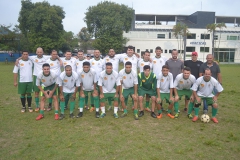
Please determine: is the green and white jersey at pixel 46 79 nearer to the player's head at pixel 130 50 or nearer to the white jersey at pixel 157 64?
the player's head at pixel 130 50

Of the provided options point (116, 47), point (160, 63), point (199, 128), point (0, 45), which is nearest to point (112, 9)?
point (116, 47)

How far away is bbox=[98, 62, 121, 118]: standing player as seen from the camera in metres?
6.31

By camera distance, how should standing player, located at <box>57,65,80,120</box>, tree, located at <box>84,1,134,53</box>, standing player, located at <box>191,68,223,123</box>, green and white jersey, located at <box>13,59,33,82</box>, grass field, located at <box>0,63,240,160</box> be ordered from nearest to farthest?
grass field, located at <box>0,63,240,160</box> < standing player, located at <box>191,68,223,123</box> < standing player, located at <box>57,65,80,120</box> < green and white jersey, located at <box>13,59,33,82</box> < tree, located at <box>84,1,134,53</box>

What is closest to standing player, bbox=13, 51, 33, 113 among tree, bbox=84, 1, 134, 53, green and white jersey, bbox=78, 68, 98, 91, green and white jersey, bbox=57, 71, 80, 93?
green and white jersey, bbox=57, 71, 80, 93

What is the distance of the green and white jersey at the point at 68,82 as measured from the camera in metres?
6.20

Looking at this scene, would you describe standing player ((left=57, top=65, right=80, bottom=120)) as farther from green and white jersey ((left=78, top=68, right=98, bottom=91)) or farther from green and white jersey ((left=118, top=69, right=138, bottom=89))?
green and white jersey ((left=118, top=69, right=138, bottom=89))

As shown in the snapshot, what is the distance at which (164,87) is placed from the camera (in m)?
6.49

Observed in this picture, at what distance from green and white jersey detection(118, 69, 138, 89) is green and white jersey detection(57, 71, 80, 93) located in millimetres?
1331

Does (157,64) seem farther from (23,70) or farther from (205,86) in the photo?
(23,70)

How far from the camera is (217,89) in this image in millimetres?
5914

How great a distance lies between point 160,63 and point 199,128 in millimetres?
2693

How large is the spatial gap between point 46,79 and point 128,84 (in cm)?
249

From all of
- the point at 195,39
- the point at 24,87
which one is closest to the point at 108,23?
the point at 195,39

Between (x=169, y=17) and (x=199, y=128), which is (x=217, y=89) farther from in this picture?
(x=169, y=17)
